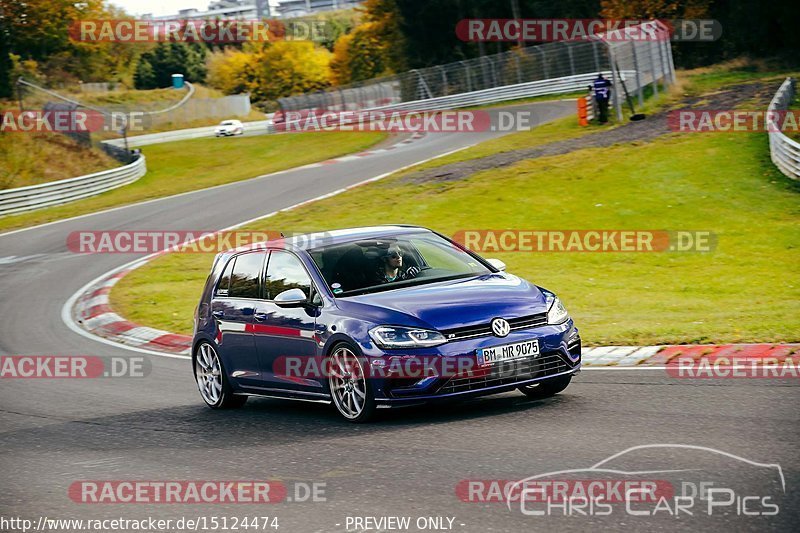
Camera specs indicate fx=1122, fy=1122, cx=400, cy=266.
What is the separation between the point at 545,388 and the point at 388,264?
5.64 ft

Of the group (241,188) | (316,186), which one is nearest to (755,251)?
(316,186)

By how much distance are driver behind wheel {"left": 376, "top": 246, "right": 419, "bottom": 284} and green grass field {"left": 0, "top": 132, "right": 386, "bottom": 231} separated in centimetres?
2509

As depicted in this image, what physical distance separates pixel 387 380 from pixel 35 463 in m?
2.82

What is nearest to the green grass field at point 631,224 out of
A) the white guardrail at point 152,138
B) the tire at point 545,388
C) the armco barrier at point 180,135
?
the tire at point 545,388

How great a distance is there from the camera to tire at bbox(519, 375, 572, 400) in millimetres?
9391

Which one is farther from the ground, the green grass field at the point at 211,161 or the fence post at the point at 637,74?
the fence post at the point at 637,74

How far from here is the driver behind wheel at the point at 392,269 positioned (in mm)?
9666

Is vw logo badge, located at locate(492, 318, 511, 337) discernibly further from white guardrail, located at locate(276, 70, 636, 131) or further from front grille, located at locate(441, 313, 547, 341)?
white guardrail, located at locate(276, 70, 636, 131)
